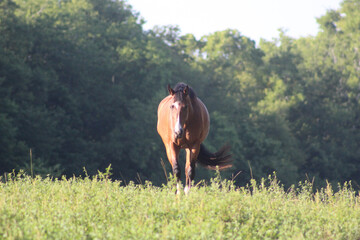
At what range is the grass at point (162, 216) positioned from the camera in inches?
265

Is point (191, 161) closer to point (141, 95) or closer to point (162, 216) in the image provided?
point (162, 216)

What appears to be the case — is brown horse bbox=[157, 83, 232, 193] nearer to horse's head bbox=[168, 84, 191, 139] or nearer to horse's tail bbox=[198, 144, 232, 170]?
horse's head bbox=[168, 84, 191, 139]

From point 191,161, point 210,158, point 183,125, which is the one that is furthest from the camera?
point 210,158

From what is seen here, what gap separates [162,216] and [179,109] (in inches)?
97.7

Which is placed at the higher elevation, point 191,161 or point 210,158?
point 191,161

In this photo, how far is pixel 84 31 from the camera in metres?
43.5

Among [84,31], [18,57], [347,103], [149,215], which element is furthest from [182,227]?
[347,103]

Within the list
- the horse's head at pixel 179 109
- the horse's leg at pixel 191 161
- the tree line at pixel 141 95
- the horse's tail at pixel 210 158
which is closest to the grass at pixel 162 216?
the horse's head at pixel 179 109

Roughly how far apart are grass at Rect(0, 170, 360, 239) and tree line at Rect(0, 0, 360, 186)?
21.6 meters

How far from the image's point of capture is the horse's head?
9444 mm

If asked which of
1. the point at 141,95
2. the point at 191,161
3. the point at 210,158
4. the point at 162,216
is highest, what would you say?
the point at 141,95

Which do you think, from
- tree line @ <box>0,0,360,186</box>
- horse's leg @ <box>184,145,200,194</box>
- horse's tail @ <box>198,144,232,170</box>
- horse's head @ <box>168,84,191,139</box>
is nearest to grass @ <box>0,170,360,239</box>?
horse's head @ <box>168,84,191,139</box>

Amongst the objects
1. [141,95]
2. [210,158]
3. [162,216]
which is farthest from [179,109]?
[141,95]

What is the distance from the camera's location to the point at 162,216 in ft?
25.2
